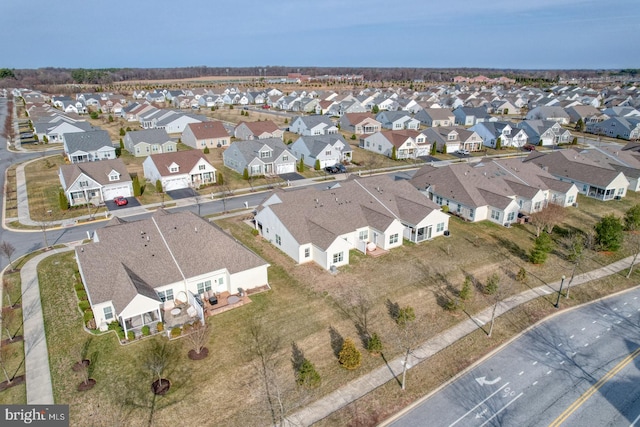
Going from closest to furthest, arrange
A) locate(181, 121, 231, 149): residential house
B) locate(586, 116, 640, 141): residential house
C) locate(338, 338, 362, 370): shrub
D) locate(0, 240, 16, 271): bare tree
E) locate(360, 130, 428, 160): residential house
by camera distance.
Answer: locate(338, 338, 362, 370): shrub, locate(0, 240, 16, 271): bare tree, locate(360, 130, 428, 160): residential house, locate(181, 121, 231, 149): residential house, locate(586, 116, 640, 141): residential house

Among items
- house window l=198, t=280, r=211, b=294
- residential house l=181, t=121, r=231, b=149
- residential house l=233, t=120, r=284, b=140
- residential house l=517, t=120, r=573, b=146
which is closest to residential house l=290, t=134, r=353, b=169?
residential house l=233, t=120, r=284, b=140

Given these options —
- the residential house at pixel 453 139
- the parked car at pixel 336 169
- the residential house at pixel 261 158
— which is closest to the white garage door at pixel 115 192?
the residential house at pixel 261 158

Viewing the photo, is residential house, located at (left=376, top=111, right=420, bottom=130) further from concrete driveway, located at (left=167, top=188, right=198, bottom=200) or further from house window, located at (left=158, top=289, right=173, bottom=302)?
house window, located at (left=158, top=289, right=173, bottom=302)

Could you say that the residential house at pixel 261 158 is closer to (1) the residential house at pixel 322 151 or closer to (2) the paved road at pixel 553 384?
(1) the residential house at pixel 322 151

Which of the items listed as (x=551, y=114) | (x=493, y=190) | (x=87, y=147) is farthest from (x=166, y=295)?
(x=551, y=114)

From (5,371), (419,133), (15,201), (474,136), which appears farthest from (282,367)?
(474,136)

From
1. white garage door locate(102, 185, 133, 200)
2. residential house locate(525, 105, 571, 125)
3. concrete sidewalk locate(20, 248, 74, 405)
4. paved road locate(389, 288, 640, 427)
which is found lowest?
paved road locate(389, 288, 640, 427)

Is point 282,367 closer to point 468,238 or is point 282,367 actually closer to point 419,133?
point 468,238
